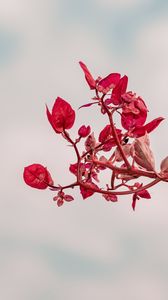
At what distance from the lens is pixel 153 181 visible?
4.04 ft

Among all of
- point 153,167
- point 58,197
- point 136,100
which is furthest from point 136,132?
point 58,197

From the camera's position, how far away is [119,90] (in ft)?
4.43

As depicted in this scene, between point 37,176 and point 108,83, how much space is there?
0.35m

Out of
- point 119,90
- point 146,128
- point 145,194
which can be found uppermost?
point 119,90

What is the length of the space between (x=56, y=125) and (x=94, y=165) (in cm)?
14

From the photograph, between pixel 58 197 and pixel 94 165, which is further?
pixel 58 197

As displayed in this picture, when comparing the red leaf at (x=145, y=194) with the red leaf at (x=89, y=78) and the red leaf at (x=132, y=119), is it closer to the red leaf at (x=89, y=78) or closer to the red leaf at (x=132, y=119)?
the red leaf at (x=132, y=119)

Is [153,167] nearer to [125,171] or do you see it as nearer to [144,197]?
[125,171]

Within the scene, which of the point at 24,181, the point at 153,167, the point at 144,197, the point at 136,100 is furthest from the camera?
the point at 144,197

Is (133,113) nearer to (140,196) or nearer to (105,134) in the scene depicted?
(105,134)

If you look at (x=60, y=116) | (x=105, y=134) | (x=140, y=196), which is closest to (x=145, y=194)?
(x=140, y=196)

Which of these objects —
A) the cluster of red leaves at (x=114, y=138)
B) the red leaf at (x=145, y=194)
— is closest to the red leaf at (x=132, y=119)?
the cluster of red leaves at (x=114, y=138)

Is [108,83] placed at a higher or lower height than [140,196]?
higher

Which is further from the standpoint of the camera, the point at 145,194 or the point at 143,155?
the point at 145,194
